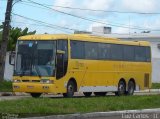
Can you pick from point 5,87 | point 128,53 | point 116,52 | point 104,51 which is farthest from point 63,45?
point 5,87

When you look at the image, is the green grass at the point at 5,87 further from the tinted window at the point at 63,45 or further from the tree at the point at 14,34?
the tree at the point at 14,34

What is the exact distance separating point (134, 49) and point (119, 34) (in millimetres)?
40024

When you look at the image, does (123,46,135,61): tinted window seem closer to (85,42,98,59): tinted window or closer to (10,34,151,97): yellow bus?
(10,34,151,97): yellow bus

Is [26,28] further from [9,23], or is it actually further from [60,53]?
[60,53]

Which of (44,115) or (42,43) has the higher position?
(42,43)

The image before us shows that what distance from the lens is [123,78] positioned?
32.9 metres

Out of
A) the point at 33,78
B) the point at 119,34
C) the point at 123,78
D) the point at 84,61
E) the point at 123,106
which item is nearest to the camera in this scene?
the point at 123,106

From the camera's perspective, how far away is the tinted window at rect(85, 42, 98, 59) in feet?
97.2

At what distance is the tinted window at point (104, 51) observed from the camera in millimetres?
30734

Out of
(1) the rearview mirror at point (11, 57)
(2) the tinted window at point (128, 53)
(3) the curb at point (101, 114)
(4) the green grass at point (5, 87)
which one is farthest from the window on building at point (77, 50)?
(3) the curb at point (101, 114)

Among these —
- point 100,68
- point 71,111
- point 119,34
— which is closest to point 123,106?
point 71,111

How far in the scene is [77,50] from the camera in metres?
28.8

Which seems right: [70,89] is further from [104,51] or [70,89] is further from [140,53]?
[140,53]

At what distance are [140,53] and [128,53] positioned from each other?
1.48m
